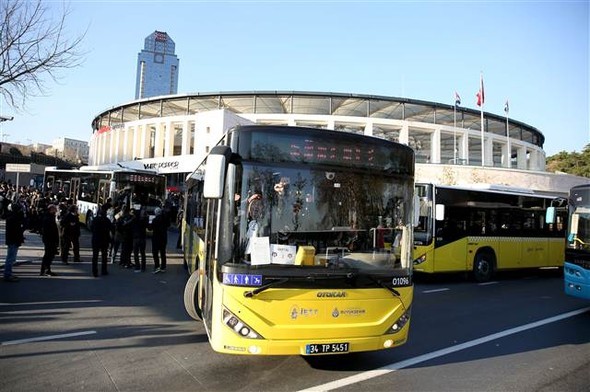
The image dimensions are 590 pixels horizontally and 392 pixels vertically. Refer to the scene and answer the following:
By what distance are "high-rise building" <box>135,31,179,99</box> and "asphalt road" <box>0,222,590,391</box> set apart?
120166 millimetres

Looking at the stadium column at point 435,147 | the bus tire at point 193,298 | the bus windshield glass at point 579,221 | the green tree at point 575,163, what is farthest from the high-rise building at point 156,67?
the bus tire at point 193,298

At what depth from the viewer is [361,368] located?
18.7ft

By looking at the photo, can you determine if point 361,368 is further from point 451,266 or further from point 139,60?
point 139,60

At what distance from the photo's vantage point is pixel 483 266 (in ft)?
47.3

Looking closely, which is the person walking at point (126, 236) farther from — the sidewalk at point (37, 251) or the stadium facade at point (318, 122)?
the stadium facade at point (318, 122)

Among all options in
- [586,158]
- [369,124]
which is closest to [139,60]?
[369,124]

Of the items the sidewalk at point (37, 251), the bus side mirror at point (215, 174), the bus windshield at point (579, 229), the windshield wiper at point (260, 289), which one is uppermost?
the bus side mirror at point (215, 174)

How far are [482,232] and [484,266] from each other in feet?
3.54

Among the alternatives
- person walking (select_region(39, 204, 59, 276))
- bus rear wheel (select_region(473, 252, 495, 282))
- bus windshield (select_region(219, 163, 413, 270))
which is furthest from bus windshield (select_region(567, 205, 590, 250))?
person walking (select_region(39, 204, 59, 276))

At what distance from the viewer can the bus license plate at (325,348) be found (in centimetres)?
494

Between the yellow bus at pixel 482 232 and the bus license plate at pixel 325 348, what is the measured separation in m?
8.16

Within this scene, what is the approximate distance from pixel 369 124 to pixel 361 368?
46431 millimetres

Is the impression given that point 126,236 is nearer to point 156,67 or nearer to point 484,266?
point 484,266

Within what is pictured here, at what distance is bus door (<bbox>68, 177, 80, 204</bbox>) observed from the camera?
1008 inches
